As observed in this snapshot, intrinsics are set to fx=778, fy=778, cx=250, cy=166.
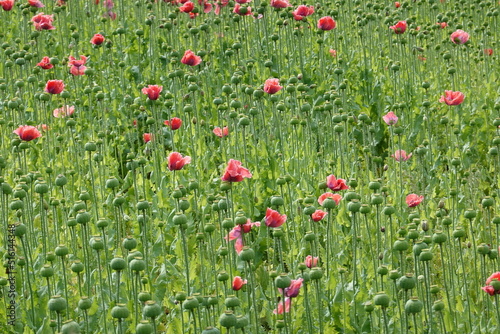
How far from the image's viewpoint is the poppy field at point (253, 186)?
2959 millimetres

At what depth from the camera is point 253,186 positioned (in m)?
4.38

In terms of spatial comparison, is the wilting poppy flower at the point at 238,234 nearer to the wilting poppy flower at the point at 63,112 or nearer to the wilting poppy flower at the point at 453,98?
the wilting poppy flower at the point at 453,98

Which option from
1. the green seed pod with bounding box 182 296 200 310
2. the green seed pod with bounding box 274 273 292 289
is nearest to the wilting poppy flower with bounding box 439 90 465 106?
the green seed pod with bounding box 274 273 292 289

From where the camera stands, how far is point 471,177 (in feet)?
15.2

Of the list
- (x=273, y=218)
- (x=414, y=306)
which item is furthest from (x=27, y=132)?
(x=414, y=306)

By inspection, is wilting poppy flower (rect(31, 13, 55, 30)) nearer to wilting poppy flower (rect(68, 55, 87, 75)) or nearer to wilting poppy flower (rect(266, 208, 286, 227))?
wilting poppy flower (rect(68, 55, 87, 75))

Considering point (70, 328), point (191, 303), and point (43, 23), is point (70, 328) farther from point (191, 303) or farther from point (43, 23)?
point (43, 23)

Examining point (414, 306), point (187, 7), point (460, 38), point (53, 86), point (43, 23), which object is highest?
point (187, 7)

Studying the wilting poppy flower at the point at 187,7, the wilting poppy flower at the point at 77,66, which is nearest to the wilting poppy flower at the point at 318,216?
the wilting poppy flower at the point at 77,66

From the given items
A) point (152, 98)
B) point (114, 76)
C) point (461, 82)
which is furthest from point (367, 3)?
point (152, 98)

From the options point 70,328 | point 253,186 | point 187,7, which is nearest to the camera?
point 70,328

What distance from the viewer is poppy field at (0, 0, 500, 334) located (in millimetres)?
2959

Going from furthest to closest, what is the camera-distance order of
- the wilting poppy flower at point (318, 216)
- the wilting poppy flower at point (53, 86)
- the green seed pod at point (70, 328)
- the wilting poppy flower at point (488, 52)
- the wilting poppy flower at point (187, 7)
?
the wilting poppy flower at point (488, 52) → the wilting poppy flower at point (187, 7) → the wilting poppy flower at point (53, 86) → the wilting poppy flower at point (318, 216) → the green seed pod at point (70, 328)

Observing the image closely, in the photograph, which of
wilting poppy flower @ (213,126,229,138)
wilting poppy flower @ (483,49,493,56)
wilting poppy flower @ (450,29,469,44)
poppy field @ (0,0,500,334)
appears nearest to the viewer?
poppy field @ (0,0,500,334)
